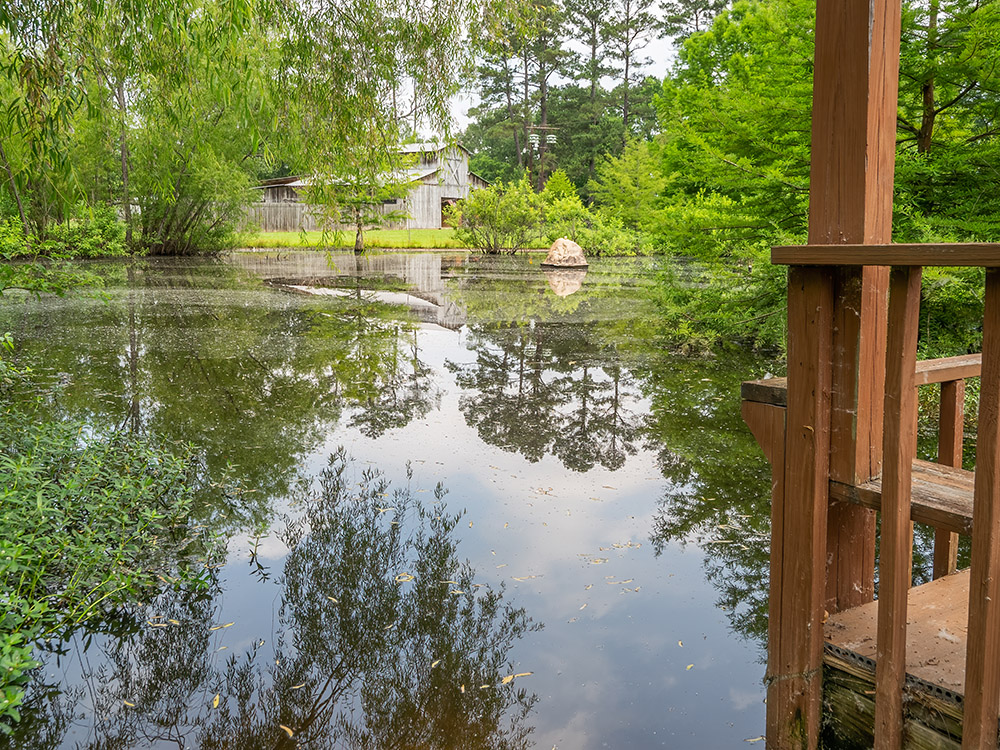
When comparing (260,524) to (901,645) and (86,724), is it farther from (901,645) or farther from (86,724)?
(901,645)

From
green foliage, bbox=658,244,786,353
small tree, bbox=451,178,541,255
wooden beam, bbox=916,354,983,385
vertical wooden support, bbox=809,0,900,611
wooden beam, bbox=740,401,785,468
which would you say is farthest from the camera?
small tree, bbox=451,178,541,255

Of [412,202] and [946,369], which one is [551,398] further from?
[412,202]

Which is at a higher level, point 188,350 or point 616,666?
point 188,350

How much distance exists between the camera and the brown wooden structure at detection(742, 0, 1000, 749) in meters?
1.76

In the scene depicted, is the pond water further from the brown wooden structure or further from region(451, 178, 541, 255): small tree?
region(451, 178, 541, 255): small tree

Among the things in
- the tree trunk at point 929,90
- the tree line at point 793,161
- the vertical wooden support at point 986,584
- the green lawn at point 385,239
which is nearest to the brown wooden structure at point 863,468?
the vertical wooden support at point 986,584

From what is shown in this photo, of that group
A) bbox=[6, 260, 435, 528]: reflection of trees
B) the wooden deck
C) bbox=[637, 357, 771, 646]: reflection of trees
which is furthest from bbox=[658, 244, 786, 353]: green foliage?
the wooden deck

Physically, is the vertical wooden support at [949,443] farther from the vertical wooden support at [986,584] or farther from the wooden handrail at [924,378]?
the vertical wooden support at [986,584]

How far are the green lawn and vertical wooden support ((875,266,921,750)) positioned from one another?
3251cm

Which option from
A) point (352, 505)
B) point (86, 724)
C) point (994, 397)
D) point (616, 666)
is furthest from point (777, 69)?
point (86, 724)

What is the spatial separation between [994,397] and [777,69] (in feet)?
26.1

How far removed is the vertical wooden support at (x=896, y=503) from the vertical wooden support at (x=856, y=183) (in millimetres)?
197

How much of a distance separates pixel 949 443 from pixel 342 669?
2450mm

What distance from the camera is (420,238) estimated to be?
39969 mm
